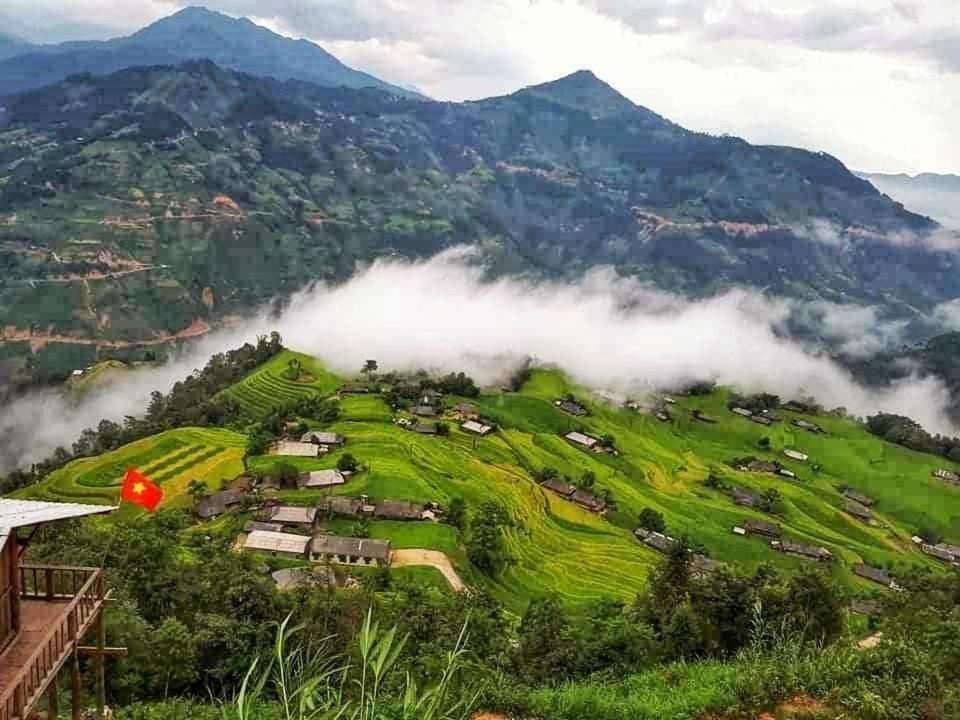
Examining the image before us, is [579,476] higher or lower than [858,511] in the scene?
higher

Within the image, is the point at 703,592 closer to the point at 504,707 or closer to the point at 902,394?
the point at 504,707

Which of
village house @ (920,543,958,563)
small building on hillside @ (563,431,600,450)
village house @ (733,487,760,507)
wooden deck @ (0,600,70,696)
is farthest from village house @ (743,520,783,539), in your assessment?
wooden deck @ (0,600,70,696)

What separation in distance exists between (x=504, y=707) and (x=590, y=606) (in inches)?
1058

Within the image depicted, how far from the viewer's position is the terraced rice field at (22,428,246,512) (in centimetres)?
5656

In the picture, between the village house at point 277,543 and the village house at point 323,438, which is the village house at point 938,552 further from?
the village house at point 277,543

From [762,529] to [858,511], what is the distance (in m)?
20.6

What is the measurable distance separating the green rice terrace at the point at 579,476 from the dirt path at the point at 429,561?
0.66 meters

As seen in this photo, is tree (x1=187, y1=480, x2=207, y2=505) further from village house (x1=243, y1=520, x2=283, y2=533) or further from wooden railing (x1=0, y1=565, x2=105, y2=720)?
wooden railing (x1=0, y1=565, x2=105, y2=720)

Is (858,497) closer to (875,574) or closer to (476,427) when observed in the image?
(875,574)

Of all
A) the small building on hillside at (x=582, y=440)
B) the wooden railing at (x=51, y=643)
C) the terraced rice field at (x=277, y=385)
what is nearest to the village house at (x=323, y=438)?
the terraced rice field at (x=277, y=385)

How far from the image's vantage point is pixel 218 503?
52.7 m

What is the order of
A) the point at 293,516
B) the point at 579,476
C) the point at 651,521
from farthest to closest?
the point at 579,476 → the point at 651,521 → the point at 293,516

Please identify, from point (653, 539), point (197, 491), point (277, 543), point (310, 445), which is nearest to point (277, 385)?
point (310, 445)

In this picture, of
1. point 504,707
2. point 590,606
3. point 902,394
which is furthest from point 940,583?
point 902,394
